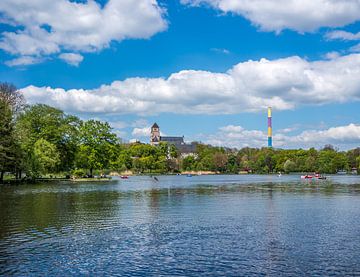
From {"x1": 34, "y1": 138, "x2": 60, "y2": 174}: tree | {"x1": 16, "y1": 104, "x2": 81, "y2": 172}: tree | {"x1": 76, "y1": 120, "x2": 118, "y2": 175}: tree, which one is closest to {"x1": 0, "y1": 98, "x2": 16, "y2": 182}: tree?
{"x1": 34, "y1": 138, "x2": 60, "y2": 174}: tree

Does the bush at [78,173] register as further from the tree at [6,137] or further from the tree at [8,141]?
the tree at [6,137]

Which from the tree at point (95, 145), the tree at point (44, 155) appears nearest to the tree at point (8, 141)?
the tree at point (44, 155)

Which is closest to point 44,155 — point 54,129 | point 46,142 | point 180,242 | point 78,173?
point 46,142

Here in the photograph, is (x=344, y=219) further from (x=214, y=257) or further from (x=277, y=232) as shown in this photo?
(x=214, y=257)

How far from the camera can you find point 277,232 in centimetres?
2911

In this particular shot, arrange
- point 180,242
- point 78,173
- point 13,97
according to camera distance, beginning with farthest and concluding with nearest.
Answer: point 78,173
point 13,97
point 180,242

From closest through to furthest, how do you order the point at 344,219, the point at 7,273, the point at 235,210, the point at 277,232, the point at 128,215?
the point at 7,273 → the point at 277,232 → the point at 344,219 → the point at 128,215 → the point at 235,210

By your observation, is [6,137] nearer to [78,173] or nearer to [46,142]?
[46,142]

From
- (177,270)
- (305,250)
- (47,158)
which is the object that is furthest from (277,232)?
(47,158)

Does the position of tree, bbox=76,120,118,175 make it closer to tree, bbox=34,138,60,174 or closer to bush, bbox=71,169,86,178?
bush, bbox=71,169,86,178

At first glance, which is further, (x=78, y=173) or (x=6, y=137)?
(x=78, y=173)

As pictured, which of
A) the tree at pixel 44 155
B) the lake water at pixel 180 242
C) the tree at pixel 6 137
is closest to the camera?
the lake water at pixel 180 242

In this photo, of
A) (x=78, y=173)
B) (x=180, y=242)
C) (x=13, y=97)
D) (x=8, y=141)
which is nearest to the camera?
(x=180, y=242)

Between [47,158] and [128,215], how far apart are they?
59651mm
